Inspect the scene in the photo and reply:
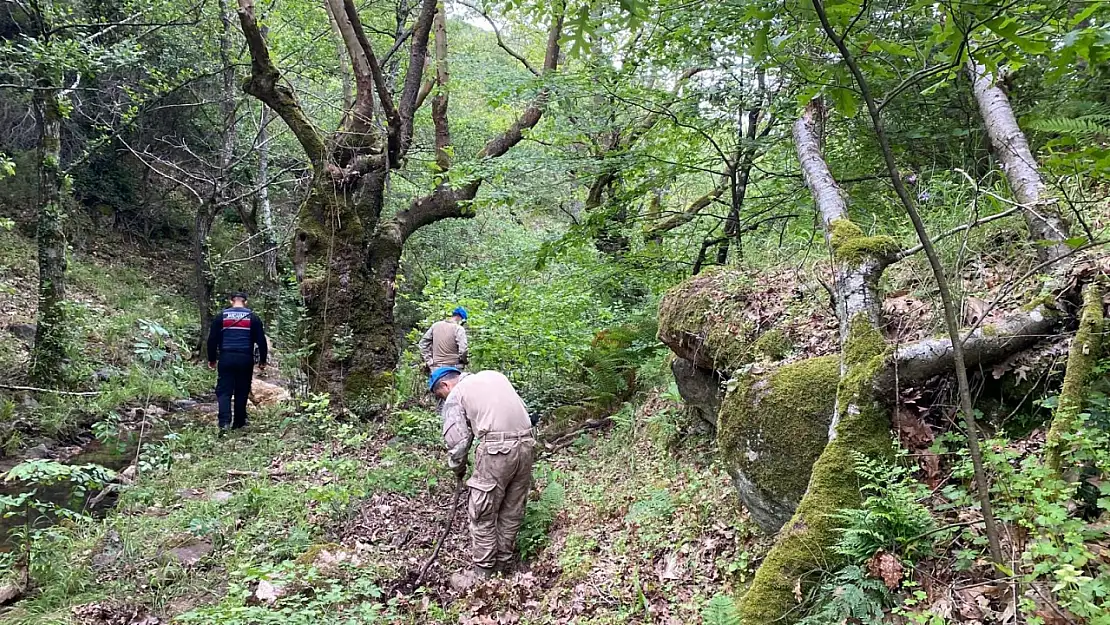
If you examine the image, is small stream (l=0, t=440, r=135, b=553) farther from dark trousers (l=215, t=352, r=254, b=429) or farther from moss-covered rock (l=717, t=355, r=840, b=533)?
moss-covered rock (l=717, t=355, r=840, b=533)

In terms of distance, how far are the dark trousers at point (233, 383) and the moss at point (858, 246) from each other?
782 centimetres

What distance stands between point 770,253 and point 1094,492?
3.53 m

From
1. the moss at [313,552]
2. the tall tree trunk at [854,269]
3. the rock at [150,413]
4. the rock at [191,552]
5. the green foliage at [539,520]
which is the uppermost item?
the tall tree trunk at [854,269]

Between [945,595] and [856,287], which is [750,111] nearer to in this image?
[856,287]

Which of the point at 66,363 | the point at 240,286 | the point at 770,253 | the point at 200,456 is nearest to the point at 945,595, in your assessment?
the point at 770,253

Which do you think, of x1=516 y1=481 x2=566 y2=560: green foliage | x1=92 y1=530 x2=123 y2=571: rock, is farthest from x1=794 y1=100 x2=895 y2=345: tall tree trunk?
x1=92 y1=530 x2=123 y2=571: rock

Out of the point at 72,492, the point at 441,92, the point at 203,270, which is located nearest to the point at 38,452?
the point at 72,492

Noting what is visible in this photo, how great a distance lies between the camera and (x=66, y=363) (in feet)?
31.3

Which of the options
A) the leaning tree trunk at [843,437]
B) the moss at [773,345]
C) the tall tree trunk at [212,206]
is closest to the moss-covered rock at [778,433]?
the leaning tree trunk at [843,437]

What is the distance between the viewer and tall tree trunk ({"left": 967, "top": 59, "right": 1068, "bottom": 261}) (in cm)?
328

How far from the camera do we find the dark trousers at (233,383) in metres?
8.61

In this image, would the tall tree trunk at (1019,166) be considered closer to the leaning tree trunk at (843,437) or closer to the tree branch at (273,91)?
the leaning tree trunk at (843,437)

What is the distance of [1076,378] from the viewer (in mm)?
2629

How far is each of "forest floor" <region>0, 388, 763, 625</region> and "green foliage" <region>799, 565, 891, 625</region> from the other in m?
0.98
